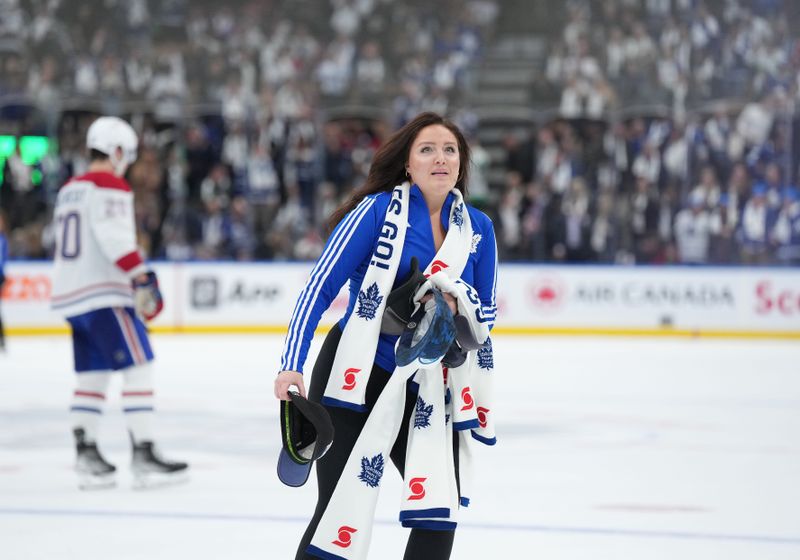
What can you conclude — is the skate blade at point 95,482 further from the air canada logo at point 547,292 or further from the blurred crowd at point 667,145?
the blurred crowd at point 667,145

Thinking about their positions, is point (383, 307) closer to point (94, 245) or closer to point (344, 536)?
point (344, 536)

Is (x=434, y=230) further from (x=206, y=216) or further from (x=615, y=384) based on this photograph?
(x=206, y=216)

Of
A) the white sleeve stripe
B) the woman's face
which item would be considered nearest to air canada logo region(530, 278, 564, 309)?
the woman's face

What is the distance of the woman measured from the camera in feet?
9.51

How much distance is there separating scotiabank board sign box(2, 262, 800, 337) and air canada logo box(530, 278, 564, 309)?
11mm

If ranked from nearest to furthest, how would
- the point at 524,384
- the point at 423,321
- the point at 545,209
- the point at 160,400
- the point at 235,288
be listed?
the point at 423,321 < the point at 160,400 < the point at 524,384 < the point at 235,288 < the point at 545,209

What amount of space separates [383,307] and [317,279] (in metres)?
0.16

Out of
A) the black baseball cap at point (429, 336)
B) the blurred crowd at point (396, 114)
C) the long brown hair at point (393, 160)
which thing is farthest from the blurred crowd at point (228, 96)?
the black baseball cap at point (429, 336)

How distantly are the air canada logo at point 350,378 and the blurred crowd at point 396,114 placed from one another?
11892 mm

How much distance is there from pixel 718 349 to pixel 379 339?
10662mm

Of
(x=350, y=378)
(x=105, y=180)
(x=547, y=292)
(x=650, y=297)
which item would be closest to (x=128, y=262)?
→ (x=105, y=180)

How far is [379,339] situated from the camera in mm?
2979

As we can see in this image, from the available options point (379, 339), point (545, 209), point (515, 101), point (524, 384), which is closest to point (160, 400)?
point (524, 384)

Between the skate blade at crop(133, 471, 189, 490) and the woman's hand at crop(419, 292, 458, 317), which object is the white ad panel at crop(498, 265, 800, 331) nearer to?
the skate blade at crop(133, 471, 189, 490)
